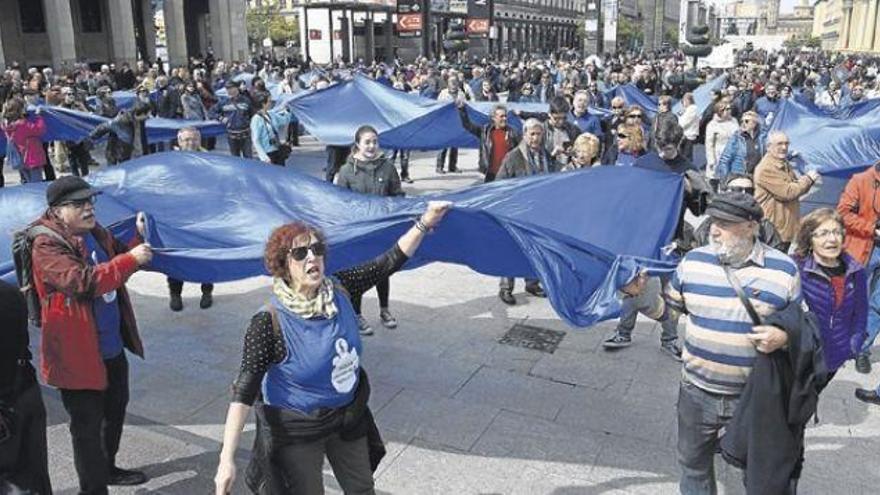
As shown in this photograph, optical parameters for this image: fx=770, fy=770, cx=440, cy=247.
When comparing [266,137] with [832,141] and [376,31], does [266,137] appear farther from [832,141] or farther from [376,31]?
[376,31]

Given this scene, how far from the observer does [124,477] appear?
180 inches

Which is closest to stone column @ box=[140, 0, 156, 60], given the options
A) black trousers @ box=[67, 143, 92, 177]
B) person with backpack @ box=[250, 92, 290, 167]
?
black trousers @ box=[67, 143, 92, 177]

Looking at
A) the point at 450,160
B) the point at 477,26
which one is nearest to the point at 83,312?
the point at 450,160

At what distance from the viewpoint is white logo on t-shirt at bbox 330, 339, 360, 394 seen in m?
3.15

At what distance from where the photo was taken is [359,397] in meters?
3.34

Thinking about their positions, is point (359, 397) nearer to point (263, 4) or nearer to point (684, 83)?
point (684, 83)

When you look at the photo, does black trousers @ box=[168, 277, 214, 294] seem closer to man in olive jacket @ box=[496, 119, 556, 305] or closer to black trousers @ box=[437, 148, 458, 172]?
man in olive jacket @ box=[496, 119, 556, 305]

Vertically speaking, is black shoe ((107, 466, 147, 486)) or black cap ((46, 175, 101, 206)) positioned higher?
black cap ((46, 175, 101, 206))

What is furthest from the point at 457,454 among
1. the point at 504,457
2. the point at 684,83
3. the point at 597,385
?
the point at 684,83

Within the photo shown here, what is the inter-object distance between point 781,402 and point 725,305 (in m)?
0.46

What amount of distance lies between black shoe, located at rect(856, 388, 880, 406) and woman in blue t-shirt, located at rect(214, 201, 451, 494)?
4033 millimetres

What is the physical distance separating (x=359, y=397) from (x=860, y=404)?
13.3 feet

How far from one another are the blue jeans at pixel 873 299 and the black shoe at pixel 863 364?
5 cm

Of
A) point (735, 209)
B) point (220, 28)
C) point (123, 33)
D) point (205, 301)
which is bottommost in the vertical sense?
point (205, 301)
